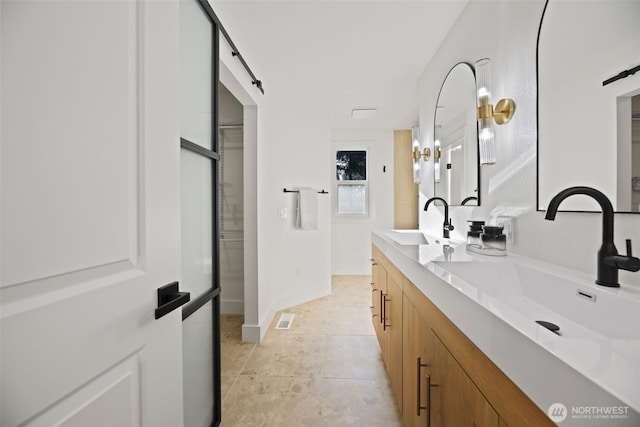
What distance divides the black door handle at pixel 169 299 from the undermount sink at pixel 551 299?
762mm

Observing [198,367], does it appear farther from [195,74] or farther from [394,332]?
A: [195,74]

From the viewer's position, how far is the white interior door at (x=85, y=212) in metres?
0.40

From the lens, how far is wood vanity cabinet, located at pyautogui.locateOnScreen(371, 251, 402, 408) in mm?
1438

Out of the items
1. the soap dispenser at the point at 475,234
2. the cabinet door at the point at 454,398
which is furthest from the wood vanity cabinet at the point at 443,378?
the soap dispenser at the point at 475,234

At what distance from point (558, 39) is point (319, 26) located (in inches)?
55.7

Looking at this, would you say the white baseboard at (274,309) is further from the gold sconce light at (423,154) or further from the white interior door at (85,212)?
the gold sconce light at (423,154)

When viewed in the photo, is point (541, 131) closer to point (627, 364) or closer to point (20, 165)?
point (627, 364)

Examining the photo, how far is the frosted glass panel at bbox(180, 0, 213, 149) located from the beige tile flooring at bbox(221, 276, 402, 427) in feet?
4.97

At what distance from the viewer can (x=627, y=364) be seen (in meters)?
0.40

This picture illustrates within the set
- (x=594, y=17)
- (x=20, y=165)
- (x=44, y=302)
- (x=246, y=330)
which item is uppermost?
(x=594, y=17)

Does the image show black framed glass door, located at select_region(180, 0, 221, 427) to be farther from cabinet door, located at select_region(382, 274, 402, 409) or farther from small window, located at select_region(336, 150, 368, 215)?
small window, located at select_region(336, 150, 368, 215)

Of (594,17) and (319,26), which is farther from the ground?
(319,26)

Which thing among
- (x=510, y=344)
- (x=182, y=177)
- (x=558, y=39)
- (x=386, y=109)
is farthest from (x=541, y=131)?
(x=386, y=109)

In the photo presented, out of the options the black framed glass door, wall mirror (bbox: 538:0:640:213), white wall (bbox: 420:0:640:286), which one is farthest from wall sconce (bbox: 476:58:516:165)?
the black framed glass door
